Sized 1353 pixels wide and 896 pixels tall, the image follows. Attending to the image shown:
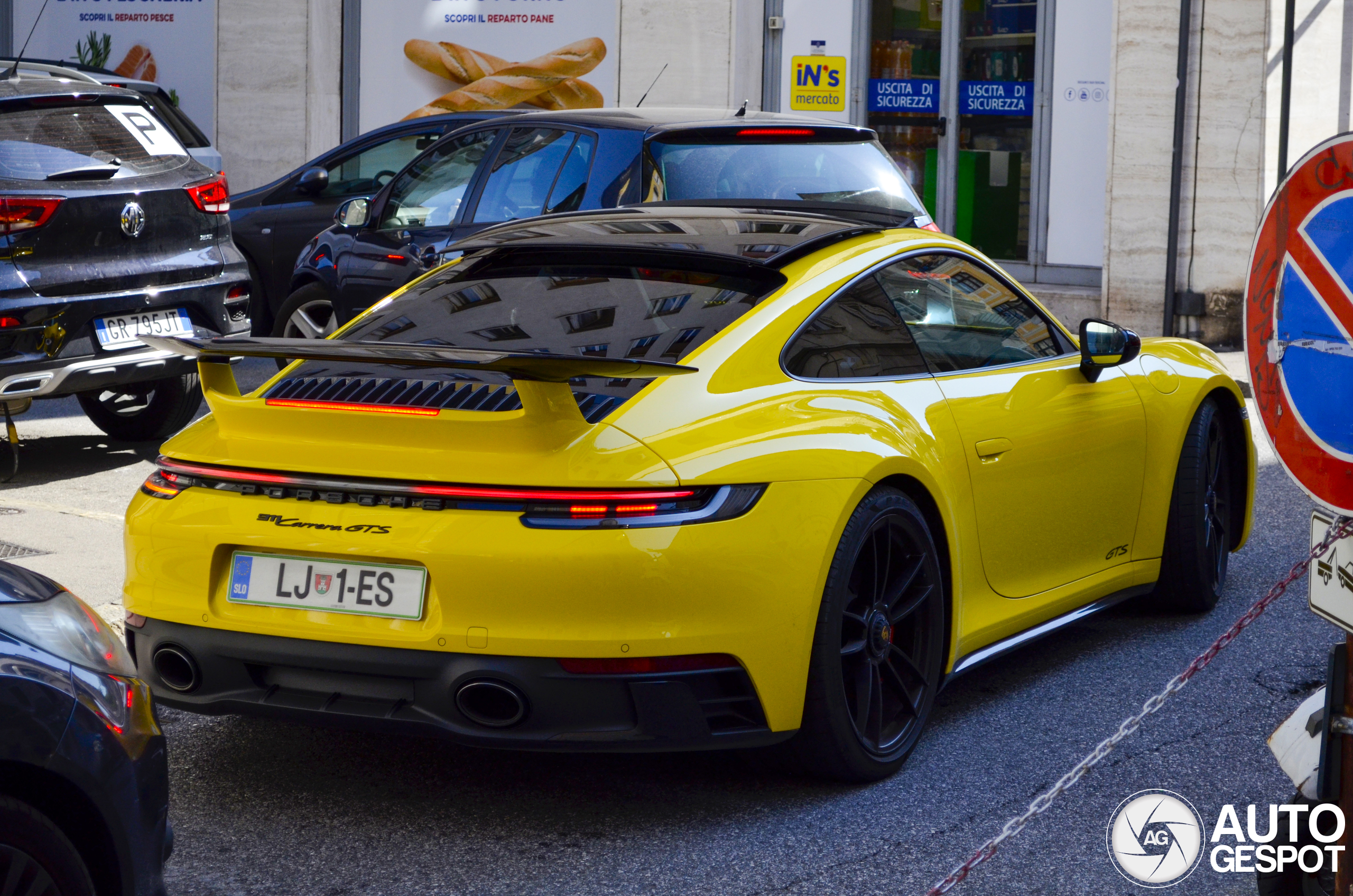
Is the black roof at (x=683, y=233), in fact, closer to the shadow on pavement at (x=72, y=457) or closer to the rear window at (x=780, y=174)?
the rear window at (x=780, y=174)

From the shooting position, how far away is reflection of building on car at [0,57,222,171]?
8.28 metres

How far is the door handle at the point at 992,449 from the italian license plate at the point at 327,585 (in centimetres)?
167

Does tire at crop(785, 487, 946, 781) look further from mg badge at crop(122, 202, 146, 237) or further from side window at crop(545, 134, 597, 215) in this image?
mg badge at crop(122, 202, 146, 237)

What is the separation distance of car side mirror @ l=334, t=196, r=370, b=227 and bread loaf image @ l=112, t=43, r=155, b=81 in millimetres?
9492

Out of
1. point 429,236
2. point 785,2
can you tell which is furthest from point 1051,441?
point 785,2

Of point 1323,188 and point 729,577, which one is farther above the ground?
point 1323,188

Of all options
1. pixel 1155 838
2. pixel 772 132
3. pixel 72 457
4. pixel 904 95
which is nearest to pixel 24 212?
pixel 72 457

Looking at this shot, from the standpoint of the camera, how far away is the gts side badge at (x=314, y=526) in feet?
11.7

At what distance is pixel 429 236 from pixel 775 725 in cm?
479

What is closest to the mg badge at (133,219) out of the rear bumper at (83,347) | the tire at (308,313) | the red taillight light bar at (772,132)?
the rear bumper at (83,347)

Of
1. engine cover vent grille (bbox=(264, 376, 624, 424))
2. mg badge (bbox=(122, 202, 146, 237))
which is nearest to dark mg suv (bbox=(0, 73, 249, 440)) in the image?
mg badge (bbox=(122, 202, 146, 237))

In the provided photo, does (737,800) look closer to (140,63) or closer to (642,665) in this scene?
(642,665)

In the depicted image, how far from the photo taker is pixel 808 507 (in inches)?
147

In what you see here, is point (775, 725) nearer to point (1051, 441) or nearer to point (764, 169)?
point (1051, 441)
